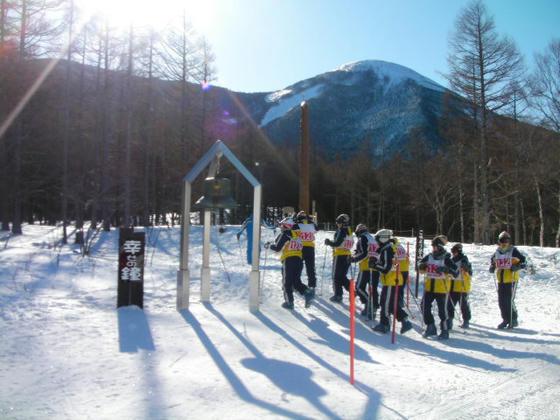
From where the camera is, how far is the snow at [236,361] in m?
4.23

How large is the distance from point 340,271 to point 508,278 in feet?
11.2

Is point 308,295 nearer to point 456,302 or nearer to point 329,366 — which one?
point 456,302

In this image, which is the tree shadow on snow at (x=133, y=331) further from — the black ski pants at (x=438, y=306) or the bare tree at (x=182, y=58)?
the bare tree at (x=182, y=58)

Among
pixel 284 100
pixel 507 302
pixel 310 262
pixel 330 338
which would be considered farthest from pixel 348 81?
pixel 330 338

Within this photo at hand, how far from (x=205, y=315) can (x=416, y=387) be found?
12.9 feet

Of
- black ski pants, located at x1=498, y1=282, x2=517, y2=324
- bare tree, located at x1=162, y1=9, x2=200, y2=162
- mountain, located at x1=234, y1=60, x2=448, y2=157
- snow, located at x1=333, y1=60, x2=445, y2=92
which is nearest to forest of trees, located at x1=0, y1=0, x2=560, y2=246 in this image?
bare tree, located at x1=162, y1=9, x2=200, y2=162

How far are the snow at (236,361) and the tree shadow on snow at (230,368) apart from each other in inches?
0.8

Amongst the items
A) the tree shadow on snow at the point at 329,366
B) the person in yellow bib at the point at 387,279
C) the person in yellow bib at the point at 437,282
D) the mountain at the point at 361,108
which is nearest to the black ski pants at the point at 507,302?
the person in yellow bib at the point at 437,282

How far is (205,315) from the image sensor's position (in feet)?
25.6

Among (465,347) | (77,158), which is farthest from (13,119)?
(465,347)

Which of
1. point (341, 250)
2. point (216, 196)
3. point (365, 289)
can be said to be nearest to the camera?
point (216, 196)

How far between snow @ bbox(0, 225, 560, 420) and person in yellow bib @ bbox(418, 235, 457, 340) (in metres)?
0.39

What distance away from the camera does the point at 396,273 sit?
26.5 ft

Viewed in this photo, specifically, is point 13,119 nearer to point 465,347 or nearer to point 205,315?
point 205,315
